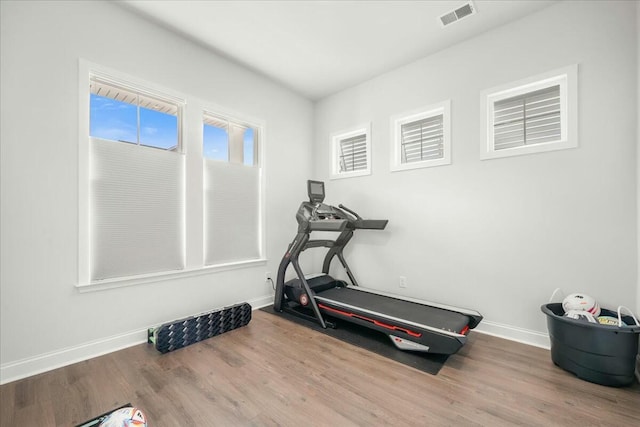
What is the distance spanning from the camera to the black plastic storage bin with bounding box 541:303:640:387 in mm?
1903

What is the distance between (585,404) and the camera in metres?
1.80

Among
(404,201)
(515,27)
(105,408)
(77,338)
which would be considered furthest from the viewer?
(404,201)

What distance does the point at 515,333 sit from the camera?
2.76 metres

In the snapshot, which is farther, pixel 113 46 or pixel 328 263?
pixel 328 263

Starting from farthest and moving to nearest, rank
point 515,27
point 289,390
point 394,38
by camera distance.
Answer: point 394,38
point 515,27
point 289,390

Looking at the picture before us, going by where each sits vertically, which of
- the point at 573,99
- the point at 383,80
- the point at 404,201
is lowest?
the point at 404,201

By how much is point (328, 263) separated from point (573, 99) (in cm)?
323

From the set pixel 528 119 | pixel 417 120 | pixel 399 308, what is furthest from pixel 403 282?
pixel 528 119

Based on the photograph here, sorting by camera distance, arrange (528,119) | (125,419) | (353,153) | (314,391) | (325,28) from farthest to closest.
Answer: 1. (353,153)
2. (325,28)
3. (528,119)
4. (314,391)
5. (125,419)

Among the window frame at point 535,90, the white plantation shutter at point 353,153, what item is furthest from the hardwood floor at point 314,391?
the white plantation shutter at point 353,153

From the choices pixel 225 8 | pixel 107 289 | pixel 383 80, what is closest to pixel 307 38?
pixel 225 8

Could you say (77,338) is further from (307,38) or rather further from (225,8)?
(307,38)

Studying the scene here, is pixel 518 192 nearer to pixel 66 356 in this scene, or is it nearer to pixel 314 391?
pixel 314 391

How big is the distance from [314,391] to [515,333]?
2.17m
